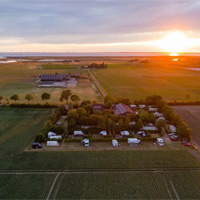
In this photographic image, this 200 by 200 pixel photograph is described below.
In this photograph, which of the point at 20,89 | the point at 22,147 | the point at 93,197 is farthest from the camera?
the point at 20,89

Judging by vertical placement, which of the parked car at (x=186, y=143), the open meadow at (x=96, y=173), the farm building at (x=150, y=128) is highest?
the farm building at (x=150, y=128)

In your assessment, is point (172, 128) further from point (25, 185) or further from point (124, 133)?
point (25, 185)

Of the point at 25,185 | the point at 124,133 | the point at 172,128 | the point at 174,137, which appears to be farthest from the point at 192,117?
the point at 25,185

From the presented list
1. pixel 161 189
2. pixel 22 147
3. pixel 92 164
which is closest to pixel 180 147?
pixel 161 189

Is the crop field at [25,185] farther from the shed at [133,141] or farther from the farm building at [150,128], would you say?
the farm building at [150,128]

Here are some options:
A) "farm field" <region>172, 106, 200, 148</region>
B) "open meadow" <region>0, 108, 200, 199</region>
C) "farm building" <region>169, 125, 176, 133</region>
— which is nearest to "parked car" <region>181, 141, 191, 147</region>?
"open meadow" <region>0, 108, 200, 199</region>

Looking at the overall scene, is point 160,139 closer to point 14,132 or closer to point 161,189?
point 161,189

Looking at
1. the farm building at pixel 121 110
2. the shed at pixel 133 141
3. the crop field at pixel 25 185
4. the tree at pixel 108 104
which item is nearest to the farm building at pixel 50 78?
the tree at pixel 108 104
